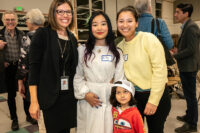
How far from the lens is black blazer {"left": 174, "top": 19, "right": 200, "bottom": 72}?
236cm

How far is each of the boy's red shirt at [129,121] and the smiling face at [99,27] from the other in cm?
68

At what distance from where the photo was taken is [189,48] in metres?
2.37

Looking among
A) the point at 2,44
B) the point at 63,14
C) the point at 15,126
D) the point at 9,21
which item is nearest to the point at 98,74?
the point at 63,14

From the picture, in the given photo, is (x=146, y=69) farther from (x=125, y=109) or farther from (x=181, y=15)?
(x=181, y=15)

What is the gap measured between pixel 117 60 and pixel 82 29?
6350 mm

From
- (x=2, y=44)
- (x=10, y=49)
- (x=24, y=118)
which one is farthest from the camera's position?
(x=24, y=118)

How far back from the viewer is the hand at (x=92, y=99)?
1442mm

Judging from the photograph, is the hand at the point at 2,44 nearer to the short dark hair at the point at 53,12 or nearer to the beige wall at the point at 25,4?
the short dark hair at the point at 53,12

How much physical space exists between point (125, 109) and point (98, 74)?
0.38m

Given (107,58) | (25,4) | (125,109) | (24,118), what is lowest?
(24,118)

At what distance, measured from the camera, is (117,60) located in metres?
1.45

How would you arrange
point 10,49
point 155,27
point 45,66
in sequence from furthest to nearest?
point 10,49, point 155,27, point 45,66

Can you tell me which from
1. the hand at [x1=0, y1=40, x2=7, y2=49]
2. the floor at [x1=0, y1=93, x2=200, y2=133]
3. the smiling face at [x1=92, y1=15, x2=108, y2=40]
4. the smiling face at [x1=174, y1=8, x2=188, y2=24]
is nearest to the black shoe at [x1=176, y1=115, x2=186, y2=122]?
the floor at [x1=0, y1=93, x2=200, y2=133]

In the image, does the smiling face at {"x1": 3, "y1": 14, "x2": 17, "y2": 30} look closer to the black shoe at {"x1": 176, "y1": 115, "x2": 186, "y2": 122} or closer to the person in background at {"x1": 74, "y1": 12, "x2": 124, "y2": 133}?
the person in background at {"x1": 74, "y1": 12, "x2": 124, "y2": 133}
